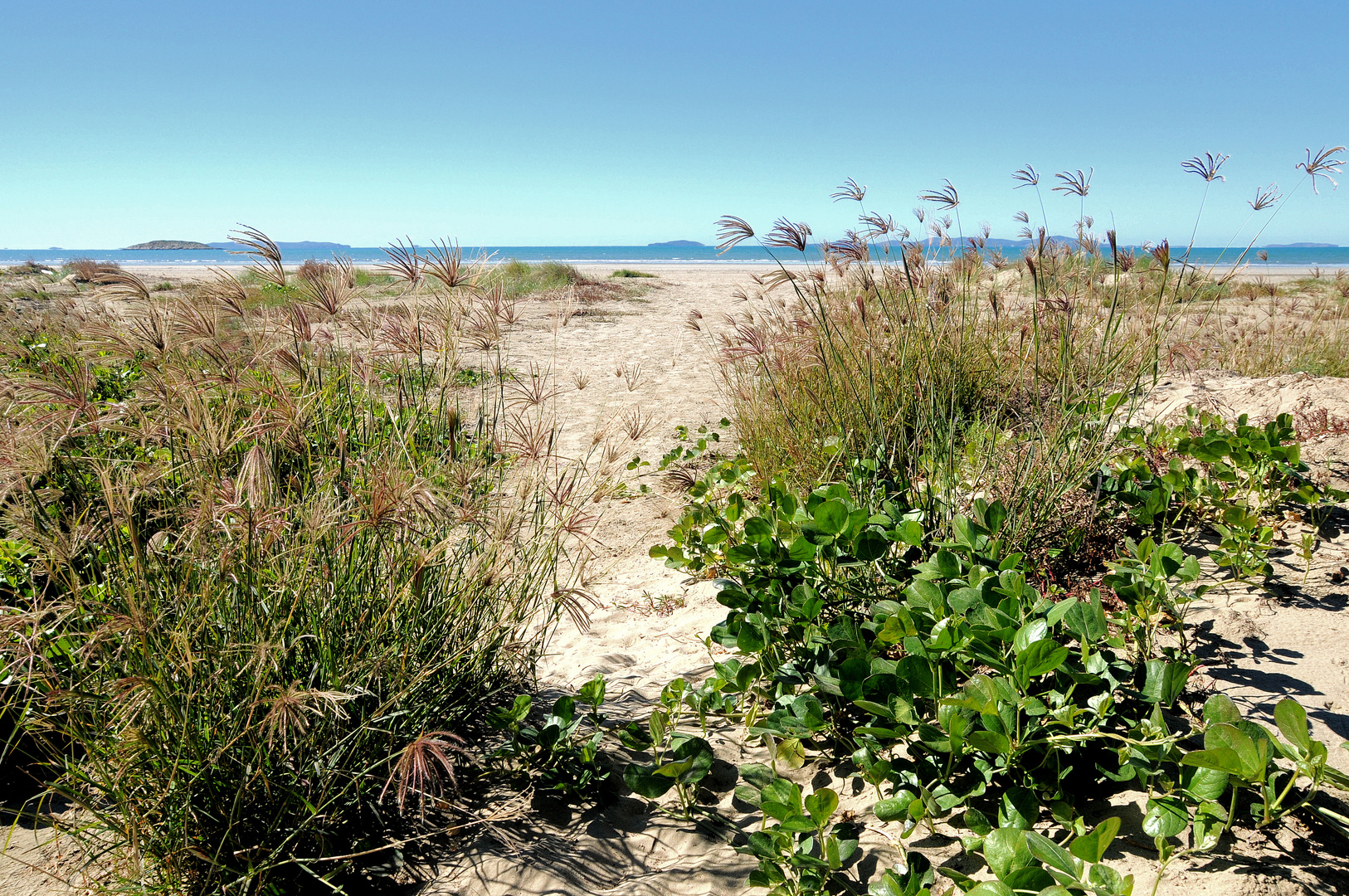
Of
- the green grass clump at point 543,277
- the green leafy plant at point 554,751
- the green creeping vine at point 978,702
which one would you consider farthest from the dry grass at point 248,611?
the green grass clump at point 543,277

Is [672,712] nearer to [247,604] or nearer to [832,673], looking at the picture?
[832,673]

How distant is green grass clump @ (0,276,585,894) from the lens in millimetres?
1500

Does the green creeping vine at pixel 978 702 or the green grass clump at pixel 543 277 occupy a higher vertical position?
the green grass clump at pixel 543 277

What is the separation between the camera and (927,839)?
1.66 metres

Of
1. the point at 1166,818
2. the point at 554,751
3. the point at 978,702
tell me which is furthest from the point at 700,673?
the point at 1166,818

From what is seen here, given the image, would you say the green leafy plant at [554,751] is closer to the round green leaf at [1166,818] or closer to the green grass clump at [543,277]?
the round green leaf at [1166,818]

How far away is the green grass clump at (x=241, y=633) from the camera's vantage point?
150cm

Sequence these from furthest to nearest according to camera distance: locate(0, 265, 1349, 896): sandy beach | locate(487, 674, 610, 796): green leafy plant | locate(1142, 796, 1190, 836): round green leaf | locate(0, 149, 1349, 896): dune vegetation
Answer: locate(487, 674, 610, 796): green leafy plant, locate(0, 265, 1349, 896): sandy beach, locate(0, 149, 1349, 896): dune vegetation, locate(1142, 796, 1190, 836): round green leaf

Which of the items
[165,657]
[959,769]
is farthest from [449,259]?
[959,769]

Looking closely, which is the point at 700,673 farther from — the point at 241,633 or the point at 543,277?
the point at 543,277

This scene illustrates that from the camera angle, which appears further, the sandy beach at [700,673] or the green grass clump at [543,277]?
the green grass clump at [543,277]

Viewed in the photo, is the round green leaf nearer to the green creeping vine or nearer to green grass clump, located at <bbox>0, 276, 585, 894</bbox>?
the green creeping vine

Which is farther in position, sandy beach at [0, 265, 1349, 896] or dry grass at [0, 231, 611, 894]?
sandy beach at [0, 265, 1349, 896]

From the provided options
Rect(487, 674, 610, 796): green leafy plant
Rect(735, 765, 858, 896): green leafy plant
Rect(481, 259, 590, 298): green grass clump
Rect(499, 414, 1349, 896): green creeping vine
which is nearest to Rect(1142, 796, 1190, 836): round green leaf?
Rect(499, 414, 1349, 896): green creeping vine
